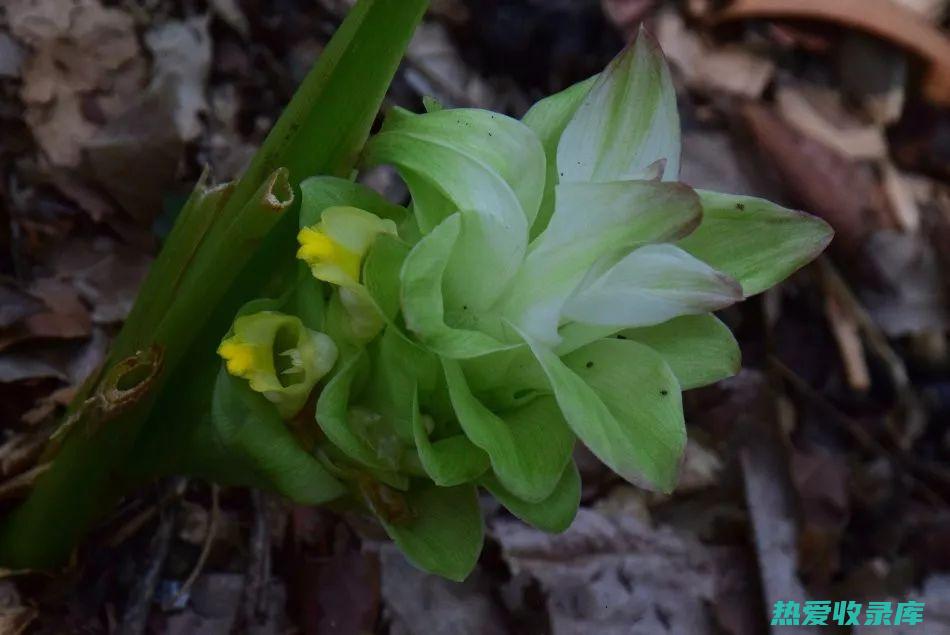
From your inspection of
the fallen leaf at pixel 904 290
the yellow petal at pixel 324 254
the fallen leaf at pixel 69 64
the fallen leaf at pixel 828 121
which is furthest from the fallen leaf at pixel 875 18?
the yellow petal at pixel 324 254

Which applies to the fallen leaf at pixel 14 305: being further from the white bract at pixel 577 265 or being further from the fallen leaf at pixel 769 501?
the fallen leaf at pixel 769 501

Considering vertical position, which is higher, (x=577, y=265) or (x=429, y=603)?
(x=577, y=265)

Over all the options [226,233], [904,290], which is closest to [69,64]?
[226,233]

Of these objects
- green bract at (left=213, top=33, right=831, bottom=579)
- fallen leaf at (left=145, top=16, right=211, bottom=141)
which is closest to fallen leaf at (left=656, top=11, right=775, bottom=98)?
fallen leaf at (left=145, top=16, right=211, bottom=141)

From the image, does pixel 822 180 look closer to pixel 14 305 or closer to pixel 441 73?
pixel 441 73

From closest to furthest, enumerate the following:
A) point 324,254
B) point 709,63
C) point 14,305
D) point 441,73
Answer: point 324,254
point 14,305
point 441,73
point 709,63

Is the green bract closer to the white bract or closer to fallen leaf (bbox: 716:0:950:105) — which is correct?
the white bract

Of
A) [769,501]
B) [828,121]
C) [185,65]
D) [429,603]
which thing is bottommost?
[769,501]
